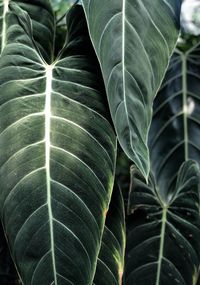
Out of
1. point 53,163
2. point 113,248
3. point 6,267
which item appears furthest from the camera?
point 6,267

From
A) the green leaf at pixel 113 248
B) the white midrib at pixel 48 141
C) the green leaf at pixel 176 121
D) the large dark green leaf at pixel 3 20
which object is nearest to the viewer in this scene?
the white midrib at pixel 48 141

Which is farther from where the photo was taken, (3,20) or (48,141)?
(3,20)

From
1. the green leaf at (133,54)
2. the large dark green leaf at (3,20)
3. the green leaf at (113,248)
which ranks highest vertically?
the large dark green leaf at (3,20)

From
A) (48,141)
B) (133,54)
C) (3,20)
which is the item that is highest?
(3,20)

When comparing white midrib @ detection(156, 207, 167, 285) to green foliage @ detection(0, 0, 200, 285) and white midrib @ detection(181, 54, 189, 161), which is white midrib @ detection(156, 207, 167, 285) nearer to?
green foliage @ detection(0, 0, 200, 285)

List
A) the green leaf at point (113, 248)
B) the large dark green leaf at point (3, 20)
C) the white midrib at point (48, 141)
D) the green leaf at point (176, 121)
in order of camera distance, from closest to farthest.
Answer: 1. the white midrib at point (48, 141)
2. the green leaf at point (113, 248)
3. the large dark green leaf at point (3, 20)
4. the green leaf at point (176, 121)

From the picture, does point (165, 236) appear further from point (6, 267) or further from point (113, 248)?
point (6, 267)

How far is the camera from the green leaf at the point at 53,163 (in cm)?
93

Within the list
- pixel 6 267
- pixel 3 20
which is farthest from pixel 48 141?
pixel 6 267

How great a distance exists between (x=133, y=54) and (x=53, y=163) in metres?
0.22

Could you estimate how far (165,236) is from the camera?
124cm

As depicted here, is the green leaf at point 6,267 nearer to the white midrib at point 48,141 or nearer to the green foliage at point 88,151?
the green foliage at point 88,151

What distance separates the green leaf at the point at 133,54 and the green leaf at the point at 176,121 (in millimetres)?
394

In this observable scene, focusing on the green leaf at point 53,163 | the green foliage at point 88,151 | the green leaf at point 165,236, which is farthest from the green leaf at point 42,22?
the green leaf at point 165,236
